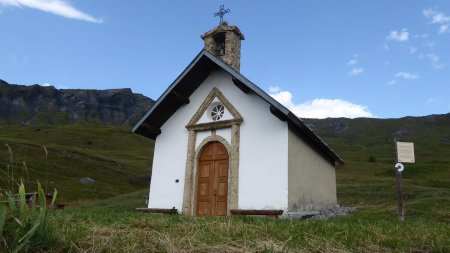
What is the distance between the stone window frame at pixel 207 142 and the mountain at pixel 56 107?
494ft

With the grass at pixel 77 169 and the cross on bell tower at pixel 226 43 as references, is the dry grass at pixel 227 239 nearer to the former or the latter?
the cross on bell tower at pixel 226 43

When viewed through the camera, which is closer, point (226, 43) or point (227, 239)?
point (227, 239)

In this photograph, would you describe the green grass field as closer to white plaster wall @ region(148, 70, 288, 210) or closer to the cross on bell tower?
white plaster wall @ region(148, 70, 288, 210)

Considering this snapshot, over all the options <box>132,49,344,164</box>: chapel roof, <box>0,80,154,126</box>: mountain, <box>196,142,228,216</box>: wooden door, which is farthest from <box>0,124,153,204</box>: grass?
<box>0,80,154,126</box>: mountain

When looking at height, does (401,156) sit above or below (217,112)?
below

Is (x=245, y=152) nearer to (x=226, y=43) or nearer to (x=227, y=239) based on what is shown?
(x=226, y=43)

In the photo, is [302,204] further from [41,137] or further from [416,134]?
[416,134]

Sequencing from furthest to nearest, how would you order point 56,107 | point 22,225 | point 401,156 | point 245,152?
point 56,107, point 245,152, point 401,156, point 22,225

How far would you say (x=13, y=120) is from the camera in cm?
16550

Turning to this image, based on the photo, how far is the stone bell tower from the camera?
17.5 metres

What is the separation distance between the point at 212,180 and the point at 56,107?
184394mm

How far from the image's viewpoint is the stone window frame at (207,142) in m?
14.7

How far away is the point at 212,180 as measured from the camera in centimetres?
1560

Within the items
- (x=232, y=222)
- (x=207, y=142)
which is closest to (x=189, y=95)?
(x=207, y=142)
